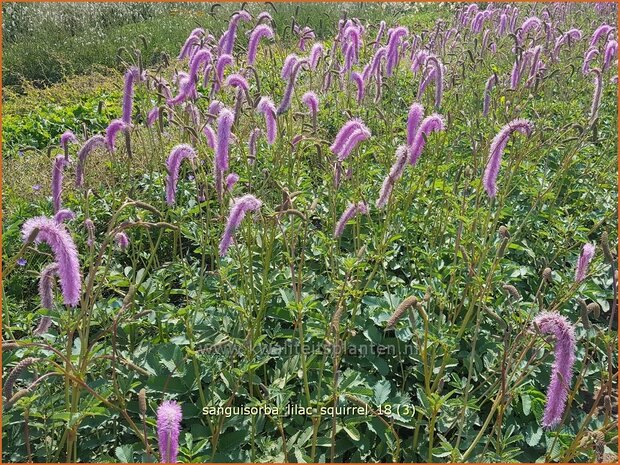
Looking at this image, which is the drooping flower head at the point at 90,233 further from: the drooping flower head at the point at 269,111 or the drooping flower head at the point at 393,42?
the drooping flower head at the point at 393,42

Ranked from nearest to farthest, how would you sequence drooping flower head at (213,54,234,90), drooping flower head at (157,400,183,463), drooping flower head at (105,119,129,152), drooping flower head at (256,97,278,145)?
drooping flower head at (157,400,183,463)
drooping flower head at (105,119,129,152)
drooping flower head at (256,97,278,145)
drooping flower head at (213,54,234,90)

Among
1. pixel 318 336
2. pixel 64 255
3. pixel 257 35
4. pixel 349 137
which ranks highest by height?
pixel 257 35

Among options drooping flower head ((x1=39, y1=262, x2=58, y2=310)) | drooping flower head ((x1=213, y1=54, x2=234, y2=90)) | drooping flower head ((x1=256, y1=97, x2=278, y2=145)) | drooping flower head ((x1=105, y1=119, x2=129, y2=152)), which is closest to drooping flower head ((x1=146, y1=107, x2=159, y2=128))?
drooping flower head ((x1=213, y1=54, x2=234, y2=90))

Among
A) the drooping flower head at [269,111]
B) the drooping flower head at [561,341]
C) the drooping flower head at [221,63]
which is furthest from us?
the drooping flower head at [221,63]

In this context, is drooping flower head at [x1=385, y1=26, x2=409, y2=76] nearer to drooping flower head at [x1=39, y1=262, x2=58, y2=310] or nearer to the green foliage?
the green foliage

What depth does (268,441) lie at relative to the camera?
221cm

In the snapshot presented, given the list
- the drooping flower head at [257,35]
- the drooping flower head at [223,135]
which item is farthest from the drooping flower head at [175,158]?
the drooping flower head at [257,35]

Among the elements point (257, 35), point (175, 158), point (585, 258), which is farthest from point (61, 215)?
point (585, 258)

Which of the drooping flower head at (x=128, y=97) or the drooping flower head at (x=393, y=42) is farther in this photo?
the drooping flower head at (x=393, y=42)

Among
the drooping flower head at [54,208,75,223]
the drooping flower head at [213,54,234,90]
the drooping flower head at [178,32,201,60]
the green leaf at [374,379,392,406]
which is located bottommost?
the green leaf at [374,379,392,406]

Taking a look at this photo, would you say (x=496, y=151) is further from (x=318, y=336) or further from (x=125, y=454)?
(x=125, y=454)

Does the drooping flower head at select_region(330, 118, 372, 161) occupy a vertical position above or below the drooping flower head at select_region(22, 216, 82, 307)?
above

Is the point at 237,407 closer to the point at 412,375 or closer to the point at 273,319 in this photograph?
the point at 273,319

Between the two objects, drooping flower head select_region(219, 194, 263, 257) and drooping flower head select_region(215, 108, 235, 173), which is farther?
drooping flower head select_region(215, 108, 235, 173)
